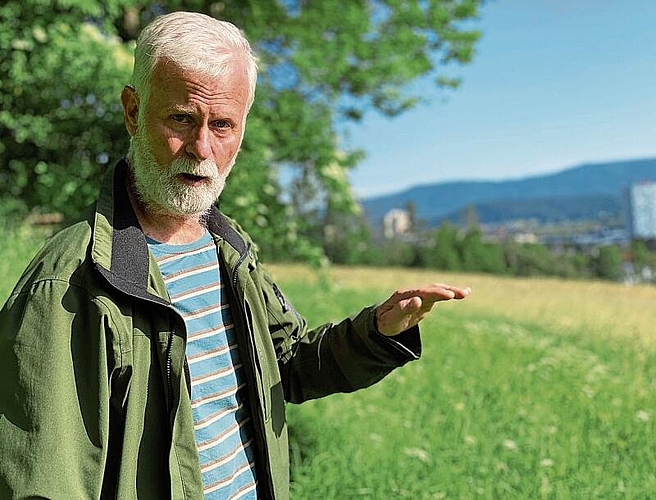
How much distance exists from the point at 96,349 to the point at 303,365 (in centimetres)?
71

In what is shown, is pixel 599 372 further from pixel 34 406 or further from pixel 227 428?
pixel 34 406

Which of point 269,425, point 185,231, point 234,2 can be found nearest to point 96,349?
point 185,231

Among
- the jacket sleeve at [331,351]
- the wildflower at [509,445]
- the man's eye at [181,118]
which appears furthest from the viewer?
the wildflower at [509,445]

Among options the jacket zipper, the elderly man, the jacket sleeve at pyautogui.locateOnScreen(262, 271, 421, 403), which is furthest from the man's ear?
the jacket sleeve at pyautogui.locateOnScreen(262, 271, 421, 403)

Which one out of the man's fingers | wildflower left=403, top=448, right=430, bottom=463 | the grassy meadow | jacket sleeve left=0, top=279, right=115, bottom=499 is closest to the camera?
jacket sleeve left=0, top=279, right=115, bottom=499

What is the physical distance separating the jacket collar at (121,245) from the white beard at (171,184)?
0.05 meters

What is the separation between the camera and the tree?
654 centimetres

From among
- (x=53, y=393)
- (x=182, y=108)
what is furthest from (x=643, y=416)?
(x=53, y=393)

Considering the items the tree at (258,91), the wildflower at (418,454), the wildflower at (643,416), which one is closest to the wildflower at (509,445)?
the wildflower at (418,454)

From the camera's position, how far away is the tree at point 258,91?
6.54 metres

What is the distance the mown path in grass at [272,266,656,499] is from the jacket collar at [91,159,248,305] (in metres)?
2.84

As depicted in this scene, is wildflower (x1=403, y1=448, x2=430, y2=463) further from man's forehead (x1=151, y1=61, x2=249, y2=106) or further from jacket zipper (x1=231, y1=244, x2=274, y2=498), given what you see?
man's forehead (x1=151, y1=61, x2=249, y2=106)

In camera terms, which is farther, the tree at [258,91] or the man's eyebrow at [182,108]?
the tree at [258,91]

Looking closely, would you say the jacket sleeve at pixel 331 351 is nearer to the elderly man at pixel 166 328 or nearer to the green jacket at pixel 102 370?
the elderly man at pixel 166 328
